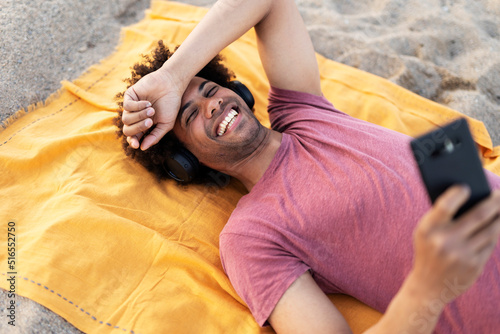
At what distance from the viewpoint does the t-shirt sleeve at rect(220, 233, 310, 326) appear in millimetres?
1610

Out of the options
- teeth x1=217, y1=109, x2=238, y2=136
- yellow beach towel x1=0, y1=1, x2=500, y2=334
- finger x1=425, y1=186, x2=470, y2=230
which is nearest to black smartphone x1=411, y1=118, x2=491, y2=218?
finger x1=425, y1=186, x2=470, y2=230

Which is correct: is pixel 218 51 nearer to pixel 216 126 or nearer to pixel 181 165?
pixel 216 126

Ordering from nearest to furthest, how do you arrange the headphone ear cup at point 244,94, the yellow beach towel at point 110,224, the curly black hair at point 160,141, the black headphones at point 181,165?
the yellow beach towel at point 110,224 → the black headphones at point 181,165 → the curly black hair at point 160,141 → the headphone ear cup at point 244,94

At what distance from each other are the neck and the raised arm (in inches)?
14.7

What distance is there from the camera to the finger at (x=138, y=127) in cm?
186

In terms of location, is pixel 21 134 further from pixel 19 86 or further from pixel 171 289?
pixel 171 289

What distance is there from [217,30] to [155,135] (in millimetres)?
626

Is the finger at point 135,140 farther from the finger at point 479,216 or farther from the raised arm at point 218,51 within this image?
the finger at point 479,216

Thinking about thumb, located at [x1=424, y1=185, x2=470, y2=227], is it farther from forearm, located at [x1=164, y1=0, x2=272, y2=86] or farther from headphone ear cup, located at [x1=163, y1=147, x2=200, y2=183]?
forearm, located at [x1=164, y1=0, x2=272, y2=86]

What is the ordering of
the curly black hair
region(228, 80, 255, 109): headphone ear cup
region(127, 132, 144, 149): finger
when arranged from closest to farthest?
region(127, 132, 144, 149): finger
the curly black hair
region(228, 80, 255, 109): headphone ear cup

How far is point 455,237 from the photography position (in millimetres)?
937

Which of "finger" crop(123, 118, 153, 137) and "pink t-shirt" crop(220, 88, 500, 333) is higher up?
"finger" crop(123, 118, 153, 137)

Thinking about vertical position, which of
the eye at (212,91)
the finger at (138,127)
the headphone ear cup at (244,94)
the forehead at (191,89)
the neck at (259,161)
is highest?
the finger at (138,127)

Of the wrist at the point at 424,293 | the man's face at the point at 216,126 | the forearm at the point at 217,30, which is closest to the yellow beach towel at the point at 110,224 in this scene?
the man's face at the point at 216,126
